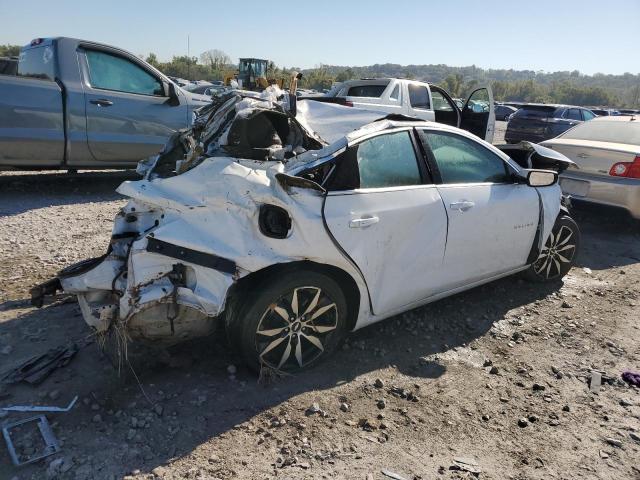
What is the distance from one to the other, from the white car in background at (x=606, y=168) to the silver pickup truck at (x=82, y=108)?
5.56 meters

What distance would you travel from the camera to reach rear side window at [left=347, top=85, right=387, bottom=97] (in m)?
9.95

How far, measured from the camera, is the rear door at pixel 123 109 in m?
6.72

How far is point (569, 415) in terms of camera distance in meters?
2.99

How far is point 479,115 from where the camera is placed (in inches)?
414

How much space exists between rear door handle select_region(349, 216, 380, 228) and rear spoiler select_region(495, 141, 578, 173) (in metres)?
2.30

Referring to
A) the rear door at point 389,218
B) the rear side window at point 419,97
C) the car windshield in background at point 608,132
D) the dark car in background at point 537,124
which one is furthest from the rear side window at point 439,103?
the rear door at point 389,218

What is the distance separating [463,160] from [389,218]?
3.54 feet

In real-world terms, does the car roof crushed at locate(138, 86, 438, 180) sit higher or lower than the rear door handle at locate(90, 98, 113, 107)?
lower

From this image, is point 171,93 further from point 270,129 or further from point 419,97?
point 419,97

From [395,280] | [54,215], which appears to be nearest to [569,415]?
[395,280]

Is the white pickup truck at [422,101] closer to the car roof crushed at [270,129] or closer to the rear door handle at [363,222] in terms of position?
the car roof crushed at [270,129]

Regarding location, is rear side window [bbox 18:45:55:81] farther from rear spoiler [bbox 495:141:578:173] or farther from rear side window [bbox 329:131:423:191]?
rear spoiler [bbox 495:141:578:173]

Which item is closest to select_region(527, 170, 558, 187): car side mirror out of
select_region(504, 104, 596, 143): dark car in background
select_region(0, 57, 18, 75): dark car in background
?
select_region(0, 57, 18, 75): dark car in background

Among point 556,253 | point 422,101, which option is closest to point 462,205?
point 556,253
